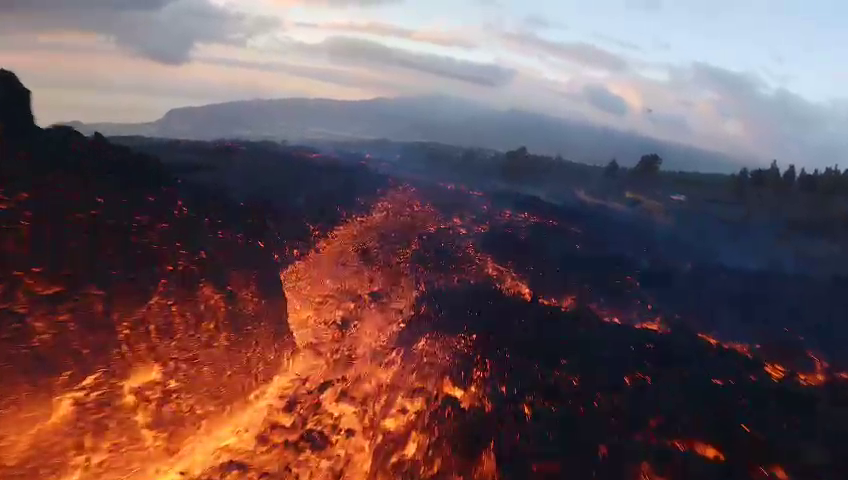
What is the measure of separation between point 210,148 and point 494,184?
→ 1116 cm

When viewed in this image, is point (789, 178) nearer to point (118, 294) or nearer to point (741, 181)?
point (741, 181)

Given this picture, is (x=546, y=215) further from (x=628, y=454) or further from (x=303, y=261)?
(x=628, y=454)

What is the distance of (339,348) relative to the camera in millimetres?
11750

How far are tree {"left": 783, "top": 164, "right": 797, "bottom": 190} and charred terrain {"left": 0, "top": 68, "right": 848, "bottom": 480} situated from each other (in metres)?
12.7

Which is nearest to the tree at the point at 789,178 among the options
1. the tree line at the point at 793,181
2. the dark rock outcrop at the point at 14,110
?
the tree line at the point at 793,181

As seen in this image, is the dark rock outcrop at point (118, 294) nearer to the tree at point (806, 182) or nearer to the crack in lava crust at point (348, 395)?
the crack in lava crust at point (348, 395)

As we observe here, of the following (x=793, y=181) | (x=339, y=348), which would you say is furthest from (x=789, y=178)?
(x=339, y=348)

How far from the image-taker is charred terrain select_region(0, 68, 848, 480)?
926cm

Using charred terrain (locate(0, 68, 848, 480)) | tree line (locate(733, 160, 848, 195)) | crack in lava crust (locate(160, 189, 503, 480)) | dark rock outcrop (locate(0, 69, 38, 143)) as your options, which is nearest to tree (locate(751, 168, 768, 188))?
tree line (locate(733, 160, 848, 195))

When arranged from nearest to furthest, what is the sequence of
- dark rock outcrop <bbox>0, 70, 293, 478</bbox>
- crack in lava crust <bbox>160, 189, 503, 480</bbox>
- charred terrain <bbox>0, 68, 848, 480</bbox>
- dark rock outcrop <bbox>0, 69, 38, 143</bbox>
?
dark rock outcrop <bbox>0, 70, 293, 478</bbox>
charred terrain <bbox>0, 68, 848, 480</bbox>
crack in lava crust <bbox>160, 189, 503, 480</bbox>
dark rock outcrop <bbox>0, 69, 38, 143</bbox>

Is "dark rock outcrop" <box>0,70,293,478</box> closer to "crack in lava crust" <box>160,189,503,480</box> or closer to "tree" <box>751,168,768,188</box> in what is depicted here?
"crack in lava crust" <box>160,189,503,480</box>

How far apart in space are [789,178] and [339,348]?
2506 centimetres

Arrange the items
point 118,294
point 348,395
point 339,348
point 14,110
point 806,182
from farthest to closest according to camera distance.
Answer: point 806,182 < point 14,110 < point 339,348 < point 348,395 < point 118,294

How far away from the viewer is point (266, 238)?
44.9 feet
